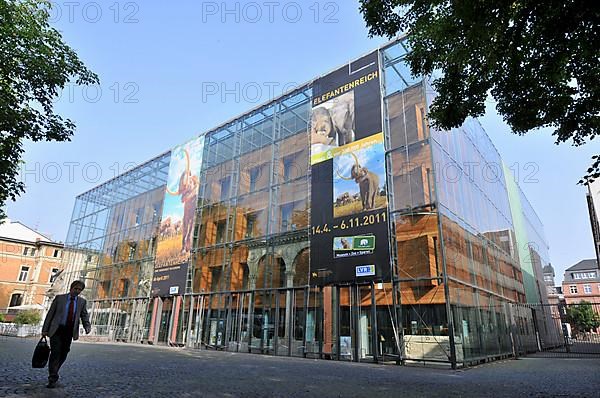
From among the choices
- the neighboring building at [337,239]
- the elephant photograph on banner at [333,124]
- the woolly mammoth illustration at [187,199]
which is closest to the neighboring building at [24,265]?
the neighboring building at [337,239]

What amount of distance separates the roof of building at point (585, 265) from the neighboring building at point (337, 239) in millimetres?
59384

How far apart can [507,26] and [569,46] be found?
1.03m

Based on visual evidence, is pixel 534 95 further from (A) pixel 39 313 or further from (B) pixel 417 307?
(A) pixel 39 313

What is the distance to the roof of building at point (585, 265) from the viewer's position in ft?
238

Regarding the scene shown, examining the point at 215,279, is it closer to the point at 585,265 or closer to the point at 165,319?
the point at 165,319

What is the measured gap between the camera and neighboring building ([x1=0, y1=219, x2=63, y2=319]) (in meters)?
44.6

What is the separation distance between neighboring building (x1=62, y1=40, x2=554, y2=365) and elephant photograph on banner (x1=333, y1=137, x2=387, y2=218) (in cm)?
5

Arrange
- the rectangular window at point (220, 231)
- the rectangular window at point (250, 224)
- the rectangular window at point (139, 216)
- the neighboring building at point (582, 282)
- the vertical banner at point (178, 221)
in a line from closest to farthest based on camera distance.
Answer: the rectangular window at point (250, 224) → the rectangular window at point (220, 231) → the vertical banner at point (178, 221) → the rectangular window at point (139, 216) → the neighboring building at point (582, 282)

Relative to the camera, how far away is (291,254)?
58.3 feet

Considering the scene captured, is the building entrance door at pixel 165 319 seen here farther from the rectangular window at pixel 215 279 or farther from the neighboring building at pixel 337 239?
the rectangular window at pixel 215 279

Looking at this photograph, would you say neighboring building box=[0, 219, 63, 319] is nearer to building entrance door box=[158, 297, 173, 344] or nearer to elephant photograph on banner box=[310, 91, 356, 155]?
building entrance door box=[158, 297, 173, 344]

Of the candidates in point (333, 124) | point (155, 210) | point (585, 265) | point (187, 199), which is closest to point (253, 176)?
point (187, 199)

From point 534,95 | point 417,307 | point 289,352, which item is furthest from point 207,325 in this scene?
point 534,95

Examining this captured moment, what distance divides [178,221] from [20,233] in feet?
124
